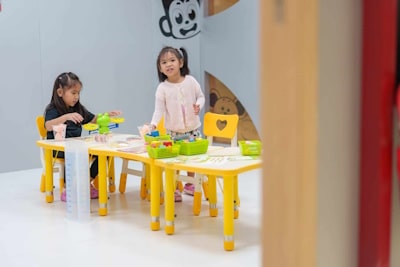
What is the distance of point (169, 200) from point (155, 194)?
0.10m

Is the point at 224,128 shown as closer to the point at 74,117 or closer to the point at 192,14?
the point at 74,117

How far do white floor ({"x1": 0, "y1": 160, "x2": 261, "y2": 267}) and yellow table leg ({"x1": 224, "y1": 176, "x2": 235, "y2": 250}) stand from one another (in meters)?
0.04

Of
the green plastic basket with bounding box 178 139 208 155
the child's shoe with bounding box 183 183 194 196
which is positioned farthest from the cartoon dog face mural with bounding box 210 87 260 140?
the green plastic basket with bounding box 178 139 208 155

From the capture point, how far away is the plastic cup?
9.86ft

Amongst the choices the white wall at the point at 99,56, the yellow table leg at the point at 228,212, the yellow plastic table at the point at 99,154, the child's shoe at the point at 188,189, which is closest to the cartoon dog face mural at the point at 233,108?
the white wall at the point at 99,56

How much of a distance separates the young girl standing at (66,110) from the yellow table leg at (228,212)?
4.18ft

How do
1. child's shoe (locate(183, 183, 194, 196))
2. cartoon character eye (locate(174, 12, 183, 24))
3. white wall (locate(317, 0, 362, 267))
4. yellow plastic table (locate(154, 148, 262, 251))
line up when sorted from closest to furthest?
white wall (locate(317, 0, 362, 267)) < yellow plastic table (locate(154, 148, 262, 251)) < child's shoe (locate(183, 183, 194, 196)) < cartoon character eye (locate(174, 12, 183, 24))

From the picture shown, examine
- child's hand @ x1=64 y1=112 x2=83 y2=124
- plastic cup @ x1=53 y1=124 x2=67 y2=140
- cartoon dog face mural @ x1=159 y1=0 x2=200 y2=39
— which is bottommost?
plastic cup @ x1=53 y1=124 x2=67 y2=140

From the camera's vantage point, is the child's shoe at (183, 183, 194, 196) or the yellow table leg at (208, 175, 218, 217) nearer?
the yellow table leg at (208, 175, 218, 217)

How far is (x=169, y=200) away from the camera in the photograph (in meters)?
2.36

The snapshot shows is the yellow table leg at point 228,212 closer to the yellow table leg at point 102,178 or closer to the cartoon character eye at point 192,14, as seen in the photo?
the yellow table leg at point 102,178

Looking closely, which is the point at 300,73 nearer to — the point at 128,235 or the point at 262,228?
the point at 262,228

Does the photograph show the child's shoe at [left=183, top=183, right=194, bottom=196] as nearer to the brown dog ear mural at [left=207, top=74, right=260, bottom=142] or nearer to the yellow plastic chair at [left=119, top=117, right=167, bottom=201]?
the yellow plastic chair at [left=119, top=117, right=167, bottom=201]

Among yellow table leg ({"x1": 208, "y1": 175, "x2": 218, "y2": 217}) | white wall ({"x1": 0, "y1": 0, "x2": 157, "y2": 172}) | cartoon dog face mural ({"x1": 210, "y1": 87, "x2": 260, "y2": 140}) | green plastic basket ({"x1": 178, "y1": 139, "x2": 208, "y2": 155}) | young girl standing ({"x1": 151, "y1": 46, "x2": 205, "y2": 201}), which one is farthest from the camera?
cartoon dog face mural ({"x1": 210, "y1": 87, "x2": 260, "y2": 140})
